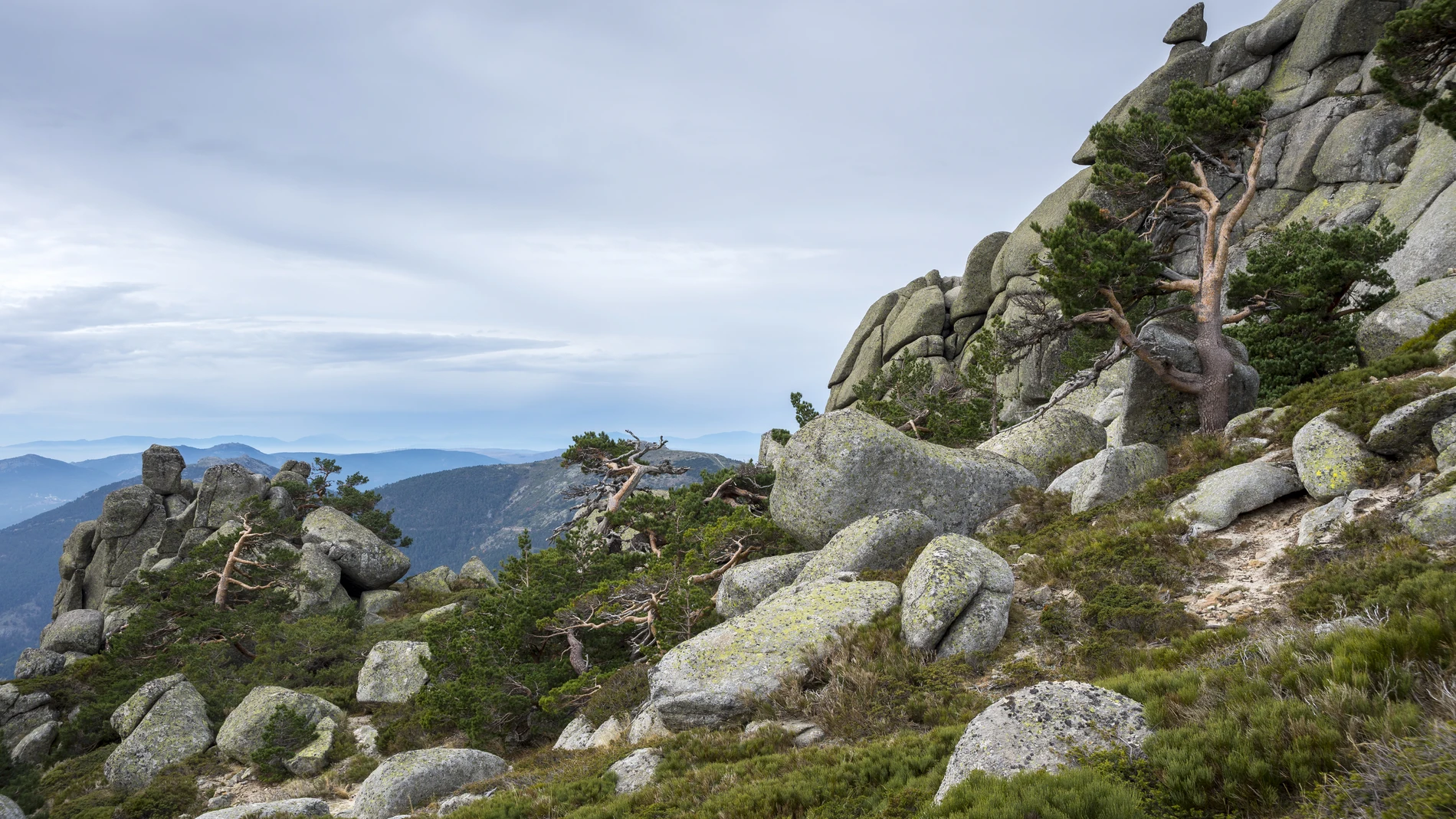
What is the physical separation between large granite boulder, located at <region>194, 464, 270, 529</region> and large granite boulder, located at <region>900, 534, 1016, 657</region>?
52.8 m

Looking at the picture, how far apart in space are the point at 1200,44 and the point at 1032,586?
59.1 meters

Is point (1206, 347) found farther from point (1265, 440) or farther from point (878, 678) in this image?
point (878, 678)

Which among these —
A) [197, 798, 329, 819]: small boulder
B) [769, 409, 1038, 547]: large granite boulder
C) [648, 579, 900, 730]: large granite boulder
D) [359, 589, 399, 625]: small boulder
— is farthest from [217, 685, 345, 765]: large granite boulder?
[359, 589, 399, 625]: small boulder

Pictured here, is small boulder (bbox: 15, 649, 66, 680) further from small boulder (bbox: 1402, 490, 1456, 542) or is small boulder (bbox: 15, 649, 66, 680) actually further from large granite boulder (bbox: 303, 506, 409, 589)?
small boulder (bbox: 1402, 490, 1456, 542)

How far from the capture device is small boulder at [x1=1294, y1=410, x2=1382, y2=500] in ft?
40.1

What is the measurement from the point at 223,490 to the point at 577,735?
49.0 m

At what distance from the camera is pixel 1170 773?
5562 millimetres

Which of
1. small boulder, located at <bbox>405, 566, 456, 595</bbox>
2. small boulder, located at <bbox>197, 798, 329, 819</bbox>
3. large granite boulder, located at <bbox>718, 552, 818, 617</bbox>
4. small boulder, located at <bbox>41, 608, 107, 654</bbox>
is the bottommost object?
small boulder, located at <bbox>405, 566, 456, 595</bbox>

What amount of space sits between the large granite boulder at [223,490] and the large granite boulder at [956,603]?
52.8 meters

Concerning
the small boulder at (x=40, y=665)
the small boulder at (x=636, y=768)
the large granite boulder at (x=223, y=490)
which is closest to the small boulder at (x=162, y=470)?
the large granite boulder at (x=223, y=490)

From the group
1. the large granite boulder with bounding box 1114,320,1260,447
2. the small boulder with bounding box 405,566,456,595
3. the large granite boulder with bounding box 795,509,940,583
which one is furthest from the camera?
the small boulder with bounding box 405,566,456,595

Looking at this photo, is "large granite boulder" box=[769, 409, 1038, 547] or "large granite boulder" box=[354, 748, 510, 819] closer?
"large granite boulder" box=[354, 748, 510, 819]

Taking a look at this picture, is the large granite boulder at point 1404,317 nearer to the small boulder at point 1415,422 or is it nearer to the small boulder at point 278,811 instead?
the small boulder at point 1415,422

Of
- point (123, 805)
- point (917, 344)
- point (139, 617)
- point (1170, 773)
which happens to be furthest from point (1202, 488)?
point (139, 617)
